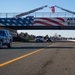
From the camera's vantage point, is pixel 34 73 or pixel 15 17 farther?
pixel 15 17

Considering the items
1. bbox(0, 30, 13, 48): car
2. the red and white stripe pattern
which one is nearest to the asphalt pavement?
bbox(0, 30, 13, 48): car

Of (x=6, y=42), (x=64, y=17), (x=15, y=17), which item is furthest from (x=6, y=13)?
(x=6, y=42)

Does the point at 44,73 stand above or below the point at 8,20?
below

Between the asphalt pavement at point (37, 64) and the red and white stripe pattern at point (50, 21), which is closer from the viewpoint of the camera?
the asphalt pavement at point (37, 64)

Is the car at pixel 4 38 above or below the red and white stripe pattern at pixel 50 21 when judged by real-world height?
below

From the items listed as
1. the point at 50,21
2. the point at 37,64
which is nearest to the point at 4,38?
the point at 37,64

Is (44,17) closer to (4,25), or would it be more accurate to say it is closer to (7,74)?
(4,25)

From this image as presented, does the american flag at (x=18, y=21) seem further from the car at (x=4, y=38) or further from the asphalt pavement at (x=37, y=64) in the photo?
the asphalt pavement at (x=37, y=64)

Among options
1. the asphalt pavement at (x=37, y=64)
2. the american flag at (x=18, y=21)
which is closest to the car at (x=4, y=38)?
the asphalt pavement at (x=37, y=64)

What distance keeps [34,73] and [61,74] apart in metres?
1.03

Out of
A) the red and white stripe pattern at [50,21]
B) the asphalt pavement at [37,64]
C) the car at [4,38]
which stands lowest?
the asphalt pavement at [37,64]

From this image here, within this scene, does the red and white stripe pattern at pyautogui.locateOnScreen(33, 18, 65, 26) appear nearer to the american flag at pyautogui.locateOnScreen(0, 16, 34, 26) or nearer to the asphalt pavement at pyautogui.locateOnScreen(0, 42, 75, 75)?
the american flag at pyautogui.locateOnScreen(0, 16, 34, 26)

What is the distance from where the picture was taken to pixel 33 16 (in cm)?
6825

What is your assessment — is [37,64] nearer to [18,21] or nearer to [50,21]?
[50,21]
